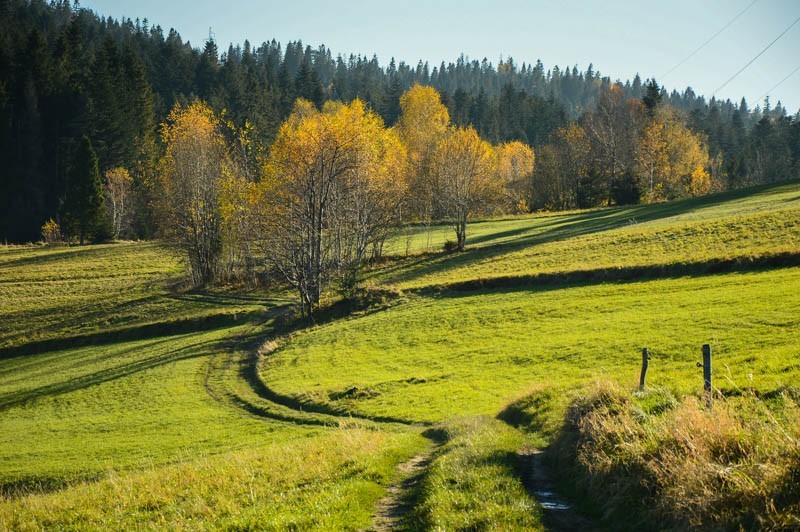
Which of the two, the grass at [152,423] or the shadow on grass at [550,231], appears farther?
the shadow on grass at [550,231]

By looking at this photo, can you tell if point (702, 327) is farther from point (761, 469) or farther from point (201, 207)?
point (201, 207)

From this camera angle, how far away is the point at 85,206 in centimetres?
9050

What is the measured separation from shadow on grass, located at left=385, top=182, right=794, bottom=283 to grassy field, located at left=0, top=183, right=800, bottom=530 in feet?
2.14

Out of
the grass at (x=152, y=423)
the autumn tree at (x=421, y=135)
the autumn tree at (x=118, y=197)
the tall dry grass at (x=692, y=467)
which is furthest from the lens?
the autumn tree at (x=118, y=197)

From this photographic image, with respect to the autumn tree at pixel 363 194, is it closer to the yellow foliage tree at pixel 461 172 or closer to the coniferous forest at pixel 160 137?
the yellow foliage tree at pixel 461 172

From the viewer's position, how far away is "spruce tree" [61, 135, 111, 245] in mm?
90312

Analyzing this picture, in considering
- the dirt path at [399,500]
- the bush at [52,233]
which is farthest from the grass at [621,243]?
the bush at [52,233]

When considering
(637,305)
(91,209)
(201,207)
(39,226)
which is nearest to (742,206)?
(637,305)


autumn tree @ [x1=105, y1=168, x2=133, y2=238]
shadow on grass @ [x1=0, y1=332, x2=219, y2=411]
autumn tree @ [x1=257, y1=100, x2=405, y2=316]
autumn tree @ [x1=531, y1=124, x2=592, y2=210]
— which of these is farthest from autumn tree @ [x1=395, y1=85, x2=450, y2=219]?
autumn tree @ [x1=105, y1=168, x2=133, y2=238]

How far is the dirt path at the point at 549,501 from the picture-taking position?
9312 mm

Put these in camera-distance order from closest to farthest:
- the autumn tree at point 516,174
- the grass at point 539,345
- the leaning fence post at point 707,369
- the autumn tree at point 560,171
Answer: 1. the leaning fence post at point 707,369
2. the grass at point 539,345
3. the autumn tree at point 560,171
4. the autumn tree at point 516,174

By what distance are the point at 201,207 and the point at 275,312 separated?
63.0 ft

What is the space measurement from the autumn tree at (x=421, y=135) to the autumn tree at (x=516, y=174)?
53.9ft

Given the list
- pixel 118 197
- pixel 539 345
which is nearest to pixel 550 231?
pixel 539 345
